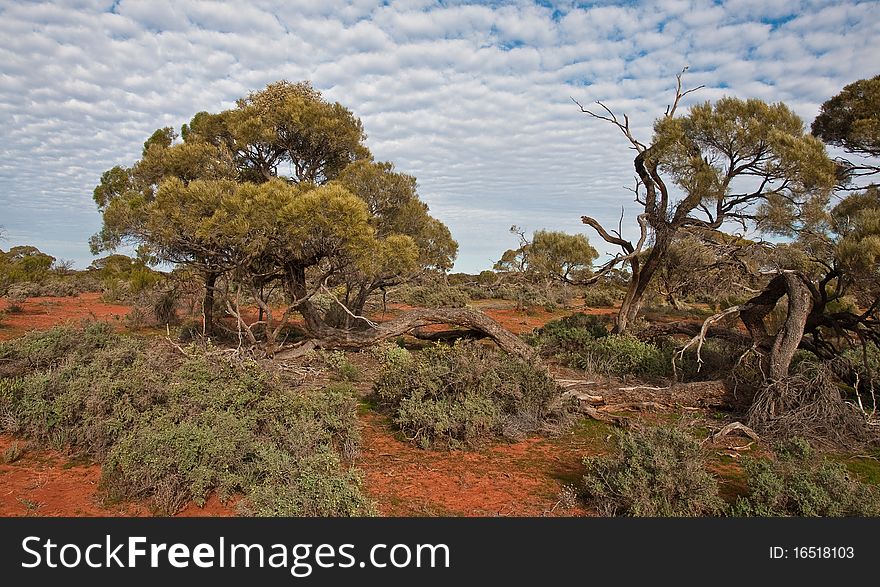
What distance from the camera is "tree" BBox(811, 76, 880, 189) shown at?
1389cm

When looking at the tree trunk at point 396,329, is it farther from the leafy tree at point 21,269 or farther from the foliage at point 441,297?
the leafy tree at point 21,269

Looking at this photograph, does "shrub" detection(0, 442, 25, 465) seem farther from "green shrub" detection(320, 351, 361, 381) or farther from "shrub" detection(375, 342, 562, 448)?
"green shrub" detection(320, 351, 361, 381)

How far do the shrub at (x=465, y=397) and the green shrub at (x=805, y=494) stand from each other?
11.1 feet

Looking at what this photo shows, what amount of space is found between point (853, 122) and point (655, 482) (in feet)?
49.6

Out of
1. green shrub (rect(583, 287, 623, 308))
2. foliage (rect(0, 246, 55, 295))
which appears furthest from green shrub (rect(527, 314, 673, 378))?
foliage (rect(0, 246, 55, 295))

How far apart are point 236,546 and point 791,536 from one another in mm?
4963

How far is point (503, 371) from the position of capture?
30.5 feet

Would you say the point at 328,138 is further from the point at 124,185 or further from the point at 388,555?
the point at 388,555

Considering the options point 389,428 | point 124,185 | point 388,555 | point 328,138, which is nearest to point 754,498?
point 388,555

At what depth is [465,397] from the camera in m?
8.34

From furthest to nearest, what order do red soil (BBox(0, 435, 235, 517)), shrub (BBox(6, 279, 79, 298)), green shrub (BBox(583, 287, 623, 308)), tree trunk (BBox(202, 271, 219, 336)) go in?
green shrub (BBox(583, 287, 623, 308)) < shrub (BBox(6, 279, 79, 298)) < tree trunk (BBox(202, 271, 219, 336)) < red soil (BBox(0, 435, 235, 517))

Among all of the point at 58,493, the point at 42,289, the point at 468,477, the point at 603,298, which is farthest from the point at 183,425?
the point at 603,298

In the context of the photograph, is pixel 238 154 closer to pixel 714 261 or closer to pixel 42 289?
pixel 714 261

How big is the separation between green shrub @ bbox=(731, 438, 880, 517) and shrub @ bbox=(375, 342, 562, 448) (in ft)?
11.1
